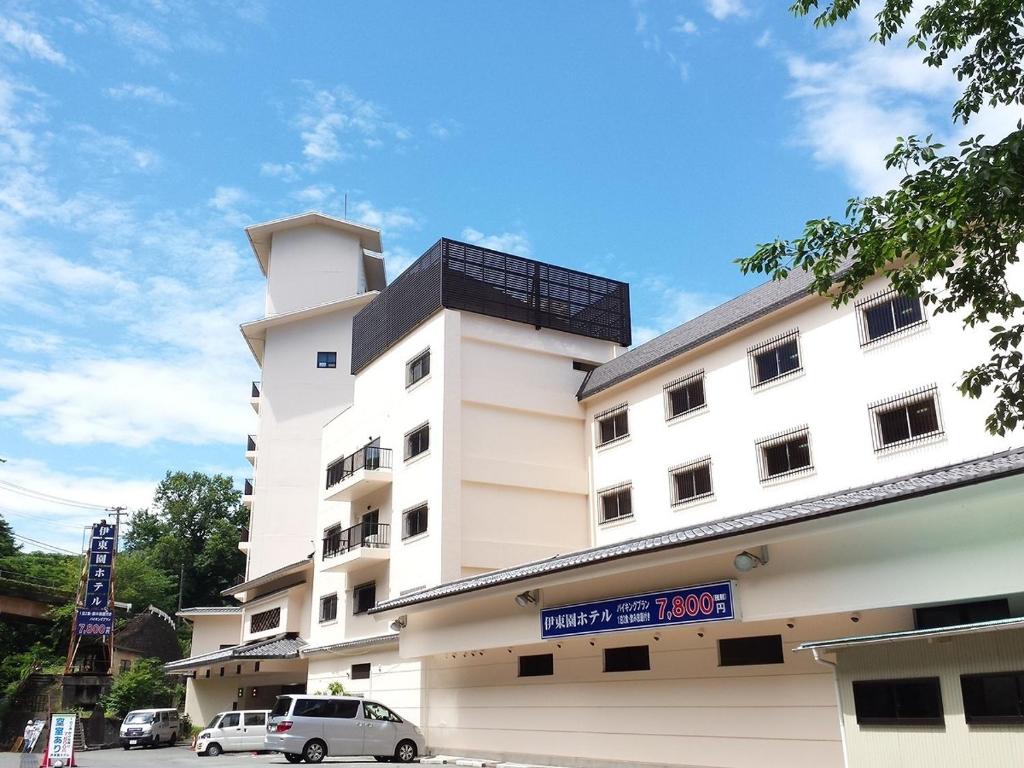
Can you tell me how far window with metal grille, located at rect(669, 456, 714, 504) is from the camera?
24.1 metres

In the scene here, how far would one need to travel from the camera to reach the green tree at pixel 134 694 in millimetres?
43750

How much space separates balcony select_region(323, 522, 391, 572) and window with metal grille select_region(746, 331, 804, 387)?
12907 mm

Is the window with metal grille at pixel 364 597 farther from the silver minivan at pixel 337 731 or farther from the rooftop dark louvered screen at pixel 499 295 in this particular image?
the rooftop dark louvered screen at pixel 499 295

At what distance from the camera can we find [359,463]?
31.3 m

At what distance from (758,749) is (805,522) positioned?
4975 millimetres

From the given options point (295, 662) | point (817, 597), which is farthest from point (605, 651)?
point (295, 662)

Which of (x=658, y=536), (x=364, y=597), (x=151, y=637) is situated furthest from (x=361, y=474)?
(x=151, y=637)

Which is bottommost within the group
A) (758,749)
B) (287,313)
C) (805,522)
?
(758,749)

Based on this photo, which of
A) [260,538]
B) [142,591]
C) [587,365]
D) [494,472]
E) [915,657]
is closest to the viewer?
[915,657]

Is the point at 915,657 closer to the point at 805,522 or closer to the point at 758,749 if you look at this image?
the point at 805,522

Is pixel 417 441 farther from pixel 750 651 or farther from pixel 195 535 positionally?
pixel 195 535

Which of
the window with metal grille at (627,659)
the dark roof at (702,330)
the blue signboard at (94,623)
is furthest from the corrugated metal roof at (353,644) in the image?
the blue signboard at (94,623)

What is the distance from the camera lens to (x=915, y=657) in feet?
40.3

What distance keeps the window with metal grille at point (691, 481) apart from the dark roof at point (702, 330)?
305 centimetres
